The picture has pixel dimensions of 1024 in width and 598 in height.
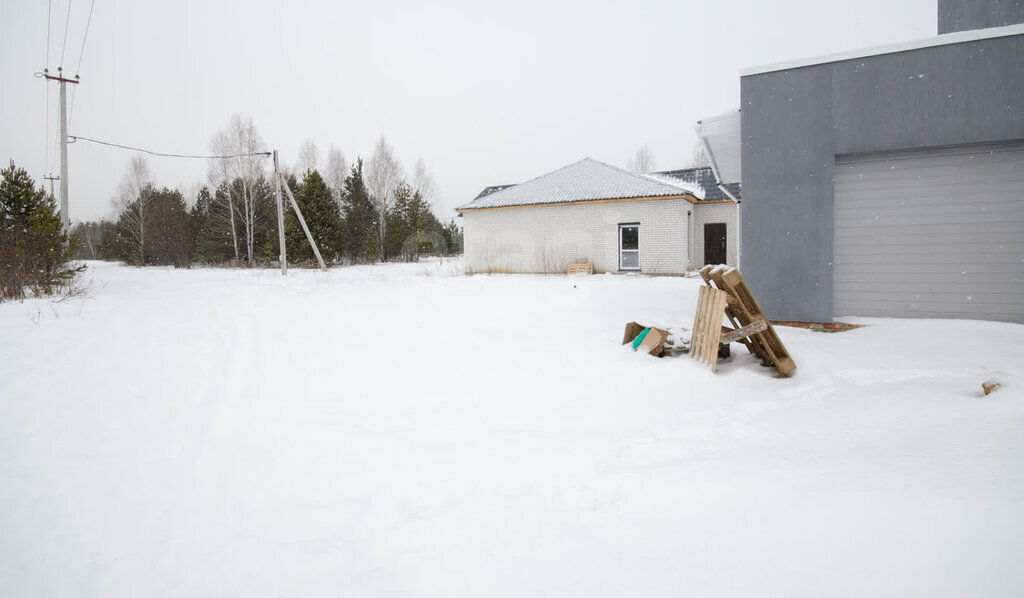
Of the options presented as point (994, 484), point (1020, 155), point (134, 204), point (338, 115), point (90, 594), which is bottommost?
point (90, 594)

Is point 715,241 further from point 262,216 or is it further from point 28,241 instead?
point 262,216

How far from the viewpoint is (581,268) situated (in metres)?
19.2

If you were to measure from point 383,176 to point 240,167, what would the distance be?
1013 centimetres

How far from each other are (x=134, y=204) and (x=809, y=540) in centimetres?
5035

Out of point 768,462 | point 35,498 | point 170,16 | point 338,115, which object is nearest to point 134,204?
point 338,115

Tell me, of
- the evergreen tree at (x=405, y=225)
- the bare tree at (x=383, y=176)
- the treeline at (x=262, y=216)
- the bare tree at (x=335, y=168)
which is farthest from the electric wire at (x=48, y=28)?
the bare tree at (x=335, y=168)

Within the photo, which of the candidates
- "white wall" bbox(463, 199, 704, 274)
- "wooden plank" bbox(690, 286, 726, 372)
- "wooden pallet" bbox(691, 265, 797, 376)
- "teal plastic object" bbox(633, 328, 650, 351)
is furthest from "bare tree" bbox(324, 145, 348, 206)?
"wooden pallet" bbox(691, 265, 797, 376)

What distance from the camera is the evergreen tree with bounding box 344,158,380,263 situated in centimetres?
3369

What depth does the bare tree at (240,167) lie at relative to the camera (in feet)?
106

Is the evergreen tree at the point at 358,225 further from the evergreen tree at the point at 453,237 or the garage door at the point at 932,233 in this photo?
the garage door at the point at 932,233

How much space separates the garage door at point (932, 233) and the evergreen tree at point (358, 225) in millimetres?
29929

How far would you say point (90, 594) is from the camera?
225cm

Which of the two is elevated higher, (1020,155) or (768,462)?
(1020,155)

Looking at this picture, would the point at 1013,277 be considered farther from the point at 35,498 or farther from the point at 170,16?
the point at 170,16
